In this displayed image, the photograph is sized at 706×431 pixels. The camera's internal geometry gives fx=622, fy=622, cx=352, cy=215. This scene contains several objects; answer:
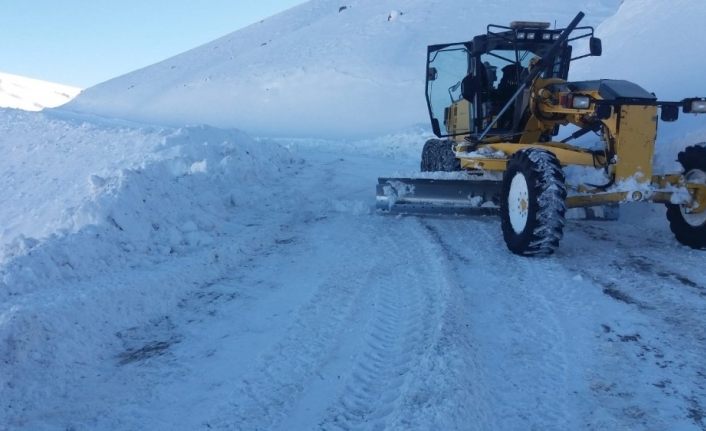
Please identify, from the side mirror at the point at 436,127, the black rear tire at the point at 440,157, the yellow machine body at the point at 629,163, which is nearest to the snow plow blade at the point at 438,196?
the yellow machine body at the point at 629,163

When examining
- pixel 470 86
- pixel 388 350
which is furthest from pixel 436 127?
pixel 388 350

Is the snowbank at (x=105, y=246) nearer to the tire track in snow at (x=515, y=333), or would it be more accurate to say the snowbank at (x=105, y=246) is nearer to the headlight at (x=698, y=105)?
the tire track in snow at (x=515, y=333)

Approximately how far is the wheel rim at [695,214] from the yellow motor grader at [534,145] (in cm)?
1

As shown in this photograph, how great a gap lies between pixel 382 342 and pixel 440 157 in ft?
21.7

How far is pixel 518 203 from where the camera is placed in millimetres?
6250

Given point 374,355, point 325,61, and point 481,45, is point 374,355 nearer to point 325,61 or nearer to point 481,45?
point 481,45

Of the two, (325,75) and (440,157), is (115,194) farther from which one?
(325,75)

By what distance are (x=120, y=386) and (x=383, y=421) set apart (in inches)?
59.4

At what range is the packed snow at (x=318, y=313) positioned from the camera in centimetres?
313

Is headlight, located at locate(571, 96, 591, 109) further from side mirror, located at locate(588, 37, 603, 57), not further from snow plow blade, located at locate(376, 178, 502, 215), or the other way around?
snow plow blade, located at locate(376, 178, 502, 215)

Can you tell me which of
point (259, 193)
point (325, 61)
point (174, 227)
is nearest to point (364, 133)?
point (325, 61)

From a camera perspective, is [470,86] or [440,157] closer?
[470,86]

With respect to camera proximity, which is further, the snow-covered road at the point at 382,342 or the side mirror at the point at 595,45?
the side mirror at the point at 595,45

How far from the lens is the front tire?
5.67 m
